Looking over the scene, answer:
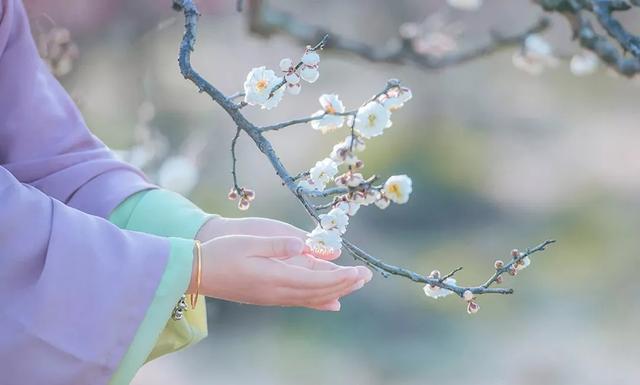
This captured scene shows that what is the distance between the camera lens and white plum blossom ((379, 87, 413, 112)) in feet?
2.67

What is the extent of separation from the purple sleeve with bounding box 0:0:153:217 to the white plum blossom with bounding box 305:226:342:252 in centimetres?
31

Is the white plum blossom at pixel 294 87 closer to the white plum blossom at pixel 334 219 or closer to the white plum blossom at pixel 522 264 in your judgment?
the white plum blossom at pixel 334 219

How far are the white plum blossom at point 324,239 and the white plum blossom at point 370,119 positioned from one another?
8cm

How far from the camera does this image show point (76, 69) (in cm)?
249

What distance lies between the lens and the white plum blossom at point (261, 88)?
2.88 feet

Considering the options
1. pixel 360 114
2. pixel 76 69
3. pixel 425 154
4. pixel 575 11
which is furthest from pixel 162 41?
pixel 360 114

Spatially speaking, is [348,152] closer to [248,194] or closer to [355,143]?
[355,143]

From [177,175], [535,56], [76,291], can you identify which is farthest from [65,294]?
[177,175]

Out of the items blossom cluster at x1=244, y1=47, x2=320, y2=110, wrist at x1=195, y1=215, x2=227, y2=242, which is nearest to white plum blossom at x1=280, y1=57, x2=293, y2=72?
blossom cluster at x1=244, y1=47, x2=320, y2=110

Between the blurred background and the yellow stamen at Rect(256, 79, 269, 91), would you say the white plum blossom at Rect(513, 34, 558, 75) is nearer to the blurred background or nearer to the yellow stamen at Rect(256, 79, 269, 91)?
the blurred background

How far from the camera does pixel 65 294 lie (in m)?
0.92

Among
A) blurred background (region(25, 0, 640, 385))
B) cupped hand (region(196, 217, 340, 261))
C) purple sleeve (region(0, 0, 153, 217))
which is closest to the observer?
cupped hand (region(196, 217, 340, 261))

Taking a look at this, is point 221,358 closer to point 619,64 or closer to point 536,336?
point 536,336

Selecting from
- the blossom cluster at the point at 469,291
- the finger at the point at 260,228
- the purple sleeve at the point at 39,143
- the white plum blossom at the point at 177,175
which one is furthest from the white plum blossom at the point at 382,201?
the white plum blossom at the point at 177,175
